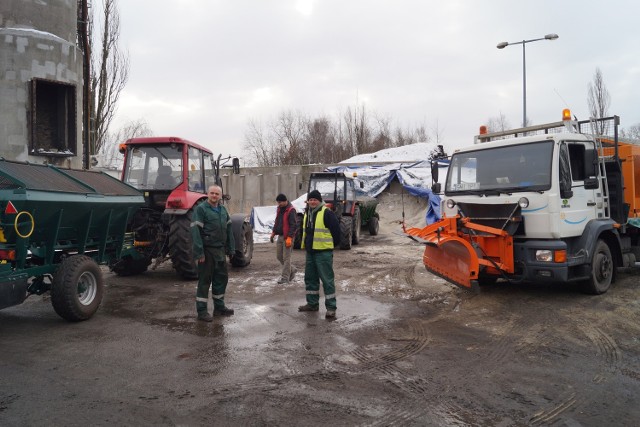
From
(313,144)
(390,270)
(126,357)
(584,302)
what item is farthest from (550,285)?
(313,144)

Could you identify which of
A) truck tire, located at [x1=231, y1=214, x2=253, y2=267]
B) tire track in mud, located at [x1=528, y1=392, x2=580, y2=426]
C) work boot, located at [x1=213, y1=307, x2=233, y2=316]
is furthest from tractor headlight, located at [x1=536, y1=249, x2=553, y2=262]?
truck tire, located at [x1=231, y1=214, x2=253, y2=267]

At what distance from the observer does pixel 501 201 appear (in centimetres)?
694

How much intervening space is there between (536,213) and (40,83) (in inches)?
Answer: 419

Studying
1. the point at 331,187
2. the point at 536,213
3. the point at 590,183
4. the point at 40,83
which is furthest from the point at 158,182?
the point at 590,183

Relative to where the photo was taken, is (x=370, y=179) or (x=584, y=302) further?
(x=370, y=179)

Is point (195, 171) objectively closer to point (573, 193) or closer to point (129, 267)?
point (129, 267)

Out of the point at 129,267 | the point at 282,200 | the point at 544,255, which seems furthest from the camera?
the point at 129,267

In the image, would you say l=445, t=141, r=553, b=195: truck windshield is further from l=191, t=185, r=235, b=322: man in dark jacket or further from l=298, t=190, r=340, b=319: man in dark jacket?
l=191, t=185, r=235, b=322: man in dark jacket

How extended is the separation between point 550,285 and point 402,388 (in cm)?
520

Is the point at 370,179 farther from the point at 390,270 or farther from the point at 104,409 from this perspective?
the point at 104,409

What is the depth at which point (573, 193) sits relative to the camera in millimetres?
6875

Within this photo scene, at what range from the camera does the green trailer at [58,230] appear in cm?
500

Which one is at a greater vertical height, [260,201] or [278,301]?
[260,201]

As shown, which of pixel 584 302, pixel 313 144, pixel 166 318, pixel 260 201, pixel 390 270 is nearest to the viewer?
pixel 166 318
